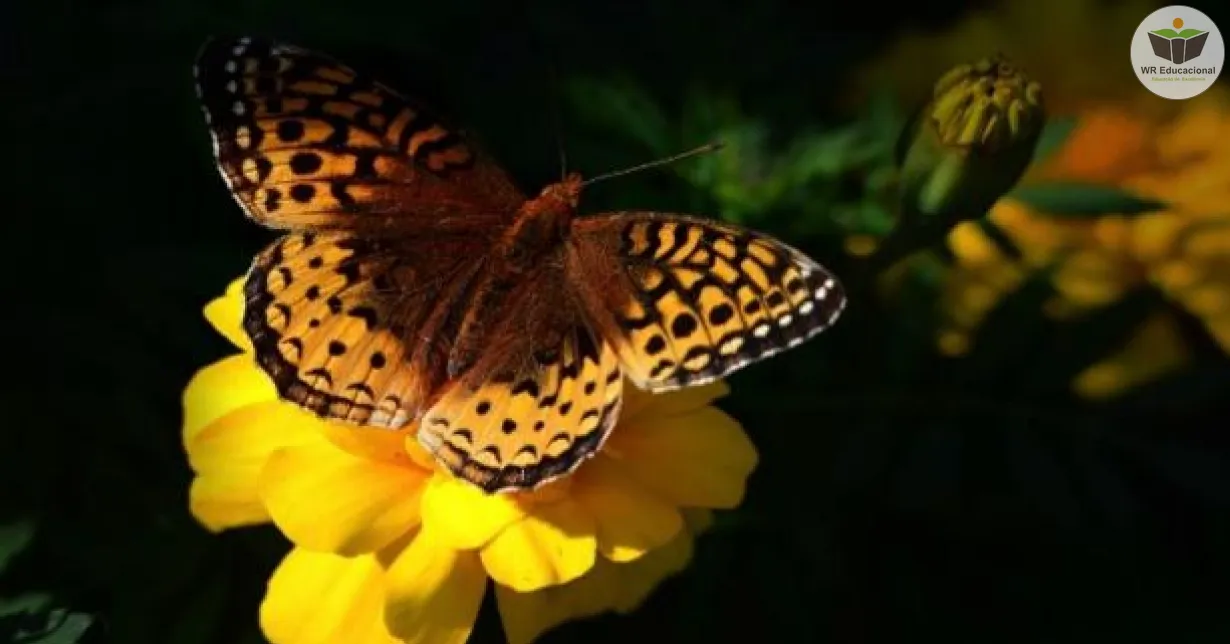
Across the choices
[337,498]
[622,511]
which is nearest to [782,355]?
[622,511]

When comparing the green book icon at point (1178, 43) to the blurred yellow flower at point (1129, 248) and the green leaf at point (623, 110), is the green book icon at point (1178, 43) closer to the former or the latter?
the blurred yellow flower at point (1129, 248)

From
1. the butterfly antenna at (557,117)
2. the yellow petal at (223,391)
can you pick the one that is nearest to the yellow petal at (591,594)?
the yellow petal at (223,391)

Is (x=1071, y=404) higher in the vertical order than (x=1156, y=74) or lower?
lower

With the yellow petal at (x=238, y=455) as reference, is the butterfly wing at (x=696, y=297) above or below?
above

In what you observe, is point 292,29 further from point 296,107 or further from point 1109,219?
point 1109,219

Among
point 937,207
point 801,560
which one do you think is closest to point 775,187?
point 937,207

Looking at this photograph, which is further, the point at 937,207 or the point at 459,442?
the point at 937,207

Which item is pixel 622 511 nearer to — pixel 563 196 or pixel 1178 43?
pixel 563 196
